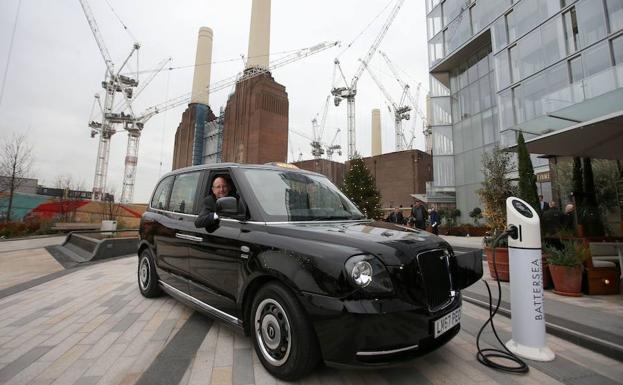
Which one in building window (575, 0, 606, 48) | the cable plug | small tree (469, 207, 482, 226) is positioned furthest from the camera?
small tree (469, 207, 482, 226)

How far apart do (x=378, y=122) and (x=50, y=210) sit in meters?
91.6

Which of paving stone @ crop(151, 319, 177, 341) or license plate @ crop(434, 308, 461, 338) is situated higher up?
license plate @ crop(434, 308, 461, 338)

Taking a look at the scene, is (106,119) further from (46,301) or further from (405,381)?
(405,381)

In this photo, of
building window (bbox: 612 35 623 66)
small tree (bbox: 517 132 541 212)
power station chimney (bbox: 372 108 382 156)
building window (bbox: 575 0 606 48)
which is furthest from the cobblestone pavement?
power station chimney (bbox: 372 108 382 156)

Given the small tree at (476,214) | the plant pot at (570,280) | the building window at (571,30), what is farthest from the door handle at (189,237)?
the small tree at (476,214)

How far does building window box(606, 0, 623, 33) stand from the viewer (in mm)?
13876

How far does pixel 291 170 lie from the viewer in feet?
12.8

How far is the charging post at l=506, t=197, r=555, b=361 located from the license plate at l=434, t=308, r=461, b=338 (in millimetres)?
986

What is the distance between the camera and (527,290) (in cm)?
315

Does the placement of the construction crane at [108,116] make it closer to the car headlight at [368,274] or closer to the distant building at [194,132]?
the distant building at [194,132]

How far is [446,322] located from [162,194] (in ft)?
14.2

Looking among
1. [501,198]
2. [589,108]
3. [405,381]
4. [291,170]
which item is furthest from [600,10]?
[405,381]

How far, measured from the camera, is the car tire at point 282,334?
7.63 ft

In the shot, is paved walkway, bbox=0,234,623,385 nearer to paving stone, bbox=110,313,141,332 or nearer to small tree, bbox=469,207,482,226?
paving stone, bbox=110,313,141,332
